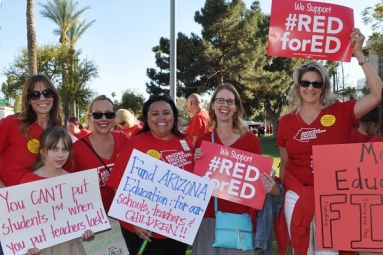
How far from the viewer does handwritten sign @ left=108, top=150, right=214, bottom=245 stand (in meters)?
3.54

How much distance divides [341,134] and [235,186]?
1.00 metres

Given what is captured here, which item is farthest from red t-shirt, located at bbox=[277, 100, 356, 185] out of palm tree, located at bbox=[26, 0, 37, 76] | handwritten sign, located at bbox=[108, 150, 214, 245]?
palm tree, located at bbox=[26, 0, 37, 76]

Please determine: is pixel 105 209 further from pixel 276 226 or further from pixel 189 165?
pixel 276 226

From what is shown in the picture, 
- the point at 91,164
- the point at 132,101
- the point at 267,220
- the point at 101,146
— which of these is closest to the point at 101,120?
the point at 101,146

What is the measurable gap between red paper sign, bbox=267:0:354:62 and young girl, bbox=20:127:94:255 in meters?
2.20

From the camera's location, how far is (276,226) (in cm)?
374

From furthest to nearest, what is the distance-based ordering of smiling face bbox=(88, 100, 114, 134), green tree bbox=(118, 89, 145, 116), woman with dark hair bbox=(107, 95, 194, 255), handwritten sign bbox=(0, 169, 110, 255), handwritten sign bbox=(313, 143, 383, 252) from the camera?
green tree bbox=(118, 89, 145, 116) → smiling face bbox=(88, 100, 114, 134) → woman with dark hair bbox=(107, 95, 194, 255) → handwritten sign bbox=(0, 169, 110, 255) → handwritten sign bbox=(313, 143, 383, 252)

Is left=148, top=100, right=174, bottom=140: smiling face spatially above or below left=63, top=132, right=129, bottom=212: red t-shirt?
above

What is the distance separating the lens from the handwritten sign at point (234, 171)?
11.8 ft

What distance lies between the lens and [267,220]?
3553 mm

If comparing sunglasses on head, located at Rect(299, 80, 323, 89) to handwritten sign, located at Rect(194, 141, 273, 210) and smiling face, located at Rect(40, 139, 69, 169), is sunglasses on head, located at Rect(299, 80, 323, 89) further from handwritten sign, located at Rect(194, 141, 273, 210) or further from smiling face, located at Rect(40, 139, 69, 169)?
smiling face, located at Rect(40, 139, 69, 169)

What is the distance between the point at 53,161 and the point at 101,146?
602mm

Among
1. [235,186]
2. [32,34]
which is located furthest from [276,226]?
[32,34]

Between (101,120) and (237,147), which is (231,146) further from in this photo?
(101,120)
